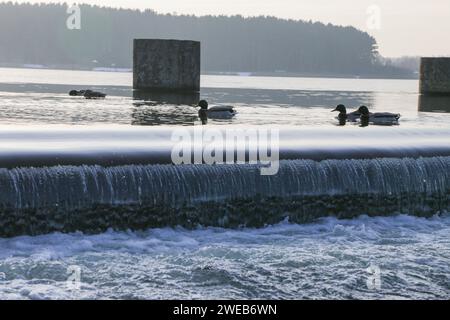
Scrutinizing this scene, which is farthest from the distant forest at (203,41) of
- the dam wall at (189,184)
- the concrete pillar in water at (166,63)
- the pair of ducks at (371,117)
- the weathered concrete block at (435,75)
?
the dam wall at (189,184)

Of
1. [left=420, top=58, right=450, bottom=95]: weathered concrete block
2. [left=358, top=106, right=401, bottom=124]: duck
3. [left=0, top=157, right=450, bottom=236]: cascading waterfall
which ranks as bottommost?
[left=0, top=157, right=450, bottom=236]: cascading waterfall

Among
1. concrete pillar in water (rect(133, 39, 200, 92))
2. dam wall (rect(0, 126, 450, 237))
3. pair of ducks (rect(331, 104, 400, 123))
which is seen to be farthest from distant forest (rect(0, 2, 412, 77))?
dam wall (rect(0, 126, 450, 237))

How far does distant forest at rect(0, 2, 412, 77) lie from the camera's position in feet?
527

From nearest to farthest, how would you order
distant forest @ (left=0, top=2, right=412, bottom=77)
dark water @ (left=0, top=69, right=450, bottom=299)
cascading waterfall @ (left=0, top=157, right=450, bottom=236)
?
dark water @ (left=0, top=69, right=450, bottom=299)
cascading waterfall @ (left=0, top=157, right=450, bottom=236)
distant forest @ (left=0, top=2, right=412, bottom=77)

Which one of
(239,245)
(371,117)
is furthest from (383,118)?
(239,245)

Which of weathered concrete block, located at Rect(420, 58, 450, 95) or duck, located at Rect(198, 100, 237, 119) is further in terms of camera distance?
weathered concrete block, located at Rect(420, 58, 450, 95)

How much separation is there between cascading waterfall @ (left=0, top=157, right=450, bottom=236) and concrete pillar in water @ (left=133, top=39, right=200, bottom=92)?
20.0 meters

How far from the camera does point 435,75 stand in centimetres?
3750

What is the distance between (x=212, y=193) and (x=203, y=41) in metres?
165

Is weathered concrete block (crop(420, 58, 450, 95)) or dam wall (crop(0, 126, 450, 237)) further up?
weathered concrete block (crop(420, 58, 450, 95))

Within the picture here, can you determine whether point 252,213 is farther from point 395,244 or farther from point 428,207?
point 428,207

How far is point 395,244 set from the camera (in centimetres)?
1037

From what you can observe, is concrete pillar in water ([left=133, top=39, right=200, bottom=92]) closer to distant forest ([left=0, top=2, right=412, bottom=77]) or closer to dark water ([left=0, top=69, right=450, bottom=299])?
dark water ([left=0, top=69, right=450, bottom=299])
